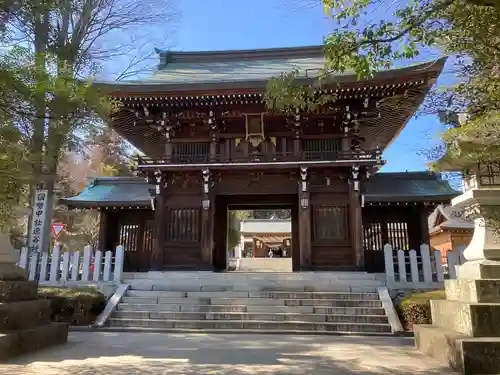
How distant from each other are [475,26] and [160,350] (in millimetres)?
6015

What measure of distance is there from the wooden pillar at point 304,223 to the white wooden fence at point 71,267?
5431mm

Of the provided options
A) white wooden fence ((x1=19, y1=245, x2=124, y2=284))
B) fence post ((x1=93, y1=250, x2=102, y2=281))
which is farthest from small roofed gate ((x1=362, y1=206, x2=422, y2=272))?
fence post ((x1=93, y1=250, x2=102, y2=281))

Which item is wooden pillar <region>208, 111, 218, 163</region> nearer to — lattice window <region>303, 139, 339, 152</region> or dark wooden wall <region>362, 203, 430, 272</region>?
lattice window <region>303, 139, 339, 152</region>

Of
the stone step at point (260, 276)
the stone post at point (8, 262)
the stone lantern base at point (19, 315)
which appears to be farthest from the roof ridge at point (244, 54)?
the stone lantern base at point (19, 315)

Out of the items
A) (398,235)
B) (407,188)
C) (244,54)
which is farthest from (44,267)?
(407,188)

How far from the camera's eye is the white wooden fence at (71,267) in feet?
38.2

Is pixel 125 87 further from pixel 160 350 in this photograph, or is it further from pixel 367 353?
pixel 367 353

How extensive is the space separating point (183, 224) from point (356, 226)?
5.54m

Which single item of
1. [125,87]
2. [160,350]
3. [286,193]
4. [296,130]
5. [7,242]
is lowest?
[160,350]

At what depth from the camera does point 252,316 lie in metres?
9.13

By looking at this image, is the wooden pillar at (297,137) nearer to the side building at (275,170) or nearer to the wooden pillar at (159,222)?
the side building at (275,170)

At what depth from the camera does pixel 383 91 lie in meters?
11.9

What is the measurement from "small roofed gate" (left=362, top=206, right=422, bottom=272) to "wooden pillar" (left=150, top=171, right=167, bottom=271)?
7.18m

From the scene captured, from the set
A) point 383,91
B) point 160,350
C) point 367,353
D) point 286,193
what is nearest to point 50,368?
point 160,350
